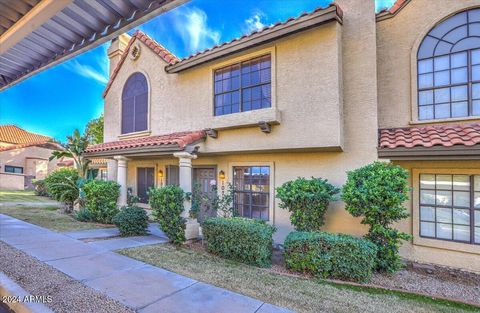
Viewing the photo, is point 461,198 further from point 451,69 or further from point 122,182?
point 122,182

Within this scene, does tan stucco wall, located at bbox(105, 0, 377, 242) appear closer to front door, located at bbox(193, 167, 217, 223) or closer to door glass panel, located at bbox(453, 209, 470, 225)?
front door, located at bbox(193, 167, 217, 223)

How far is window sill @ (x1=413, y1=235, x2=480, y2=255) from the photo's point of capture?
671 centimetres

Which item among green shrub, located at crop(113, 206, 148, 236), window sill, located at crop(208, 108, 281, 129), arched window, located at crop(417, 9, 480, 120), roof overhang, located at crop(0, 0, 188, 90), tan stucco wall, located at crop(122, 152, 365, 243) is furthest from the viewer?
green shrub, located at crop(113, 206, 148, 236)

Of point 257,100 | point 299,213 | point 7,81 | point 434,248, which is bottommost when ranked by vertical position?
point 434,248

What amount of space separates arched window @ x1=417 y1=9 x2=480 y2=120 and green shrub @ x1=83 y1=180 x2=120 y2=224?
1148 cm

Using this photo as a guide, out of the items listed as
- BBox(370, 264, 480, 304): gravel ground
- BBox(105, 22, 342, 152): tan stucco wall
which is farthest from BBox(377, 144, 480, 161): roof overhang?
BBox(370, 264, 480, 304): gravel ground

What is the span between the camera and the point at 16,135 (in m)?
36.4

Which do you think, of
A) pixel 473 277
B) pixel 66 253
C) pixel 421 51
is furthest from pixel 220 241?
pixel 421 51

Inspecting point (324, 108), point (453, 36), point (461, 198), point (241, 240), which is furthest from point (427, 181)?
point (241, 240)

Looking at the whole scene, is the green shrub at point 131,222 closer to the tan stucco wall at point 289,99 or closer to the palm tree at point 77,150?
the tan stucco wall at point 289,99

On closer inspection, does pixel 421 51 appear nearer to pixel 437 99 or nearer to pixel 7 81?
pixel 437 99

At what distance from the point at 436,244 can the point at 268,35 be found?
24.4 feet

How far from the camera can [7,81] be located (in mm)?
5035

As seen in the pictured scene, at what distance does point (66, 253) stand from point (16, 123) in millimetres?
42658
